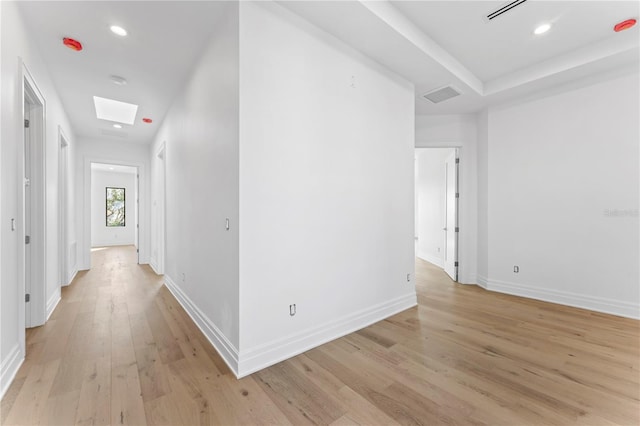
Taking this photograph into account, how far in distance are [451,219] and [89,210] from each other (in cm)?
Answer: 734

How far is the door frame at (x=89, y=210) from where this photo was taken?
5703mm

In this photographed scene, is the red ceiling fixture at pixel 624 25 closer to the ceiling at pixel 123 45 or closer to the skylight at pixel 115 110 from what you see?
the ceiling at pixel 123 45

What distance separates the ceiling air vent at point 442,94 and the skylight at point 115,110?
4.47m

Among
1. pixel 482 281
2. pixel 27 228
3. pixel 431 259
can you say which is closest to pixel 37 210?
pixel 27 228

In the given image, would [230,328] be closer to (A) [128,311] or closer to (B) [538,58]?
(A) [128,311]

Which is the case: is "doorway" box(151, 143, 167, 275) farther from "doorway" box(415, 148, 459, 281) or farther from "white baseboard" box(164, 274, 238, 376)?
"doorway" box(415, 148, 459, 281)

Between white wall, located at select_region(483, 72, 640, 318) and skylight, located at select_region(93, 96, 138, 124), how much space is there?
5847 mm

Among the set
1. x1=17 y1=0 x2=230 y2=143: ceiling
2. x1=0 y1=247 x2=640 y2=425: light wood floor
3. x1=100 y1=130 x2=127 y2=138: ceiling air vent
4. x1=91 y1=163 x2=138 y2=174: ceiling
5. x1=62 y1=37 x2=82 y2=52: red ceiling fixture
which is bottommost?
x1=0 y1=247 x2=640 y2=425: light wood floor

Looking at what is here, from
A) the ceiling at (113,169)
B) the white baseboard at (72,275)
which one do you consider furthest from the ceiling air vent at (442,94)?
the ceiling at (113,169)

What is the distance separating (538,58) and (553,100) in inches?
28.9

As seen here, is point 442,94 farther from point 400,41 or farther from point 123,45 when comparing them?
point 123,45

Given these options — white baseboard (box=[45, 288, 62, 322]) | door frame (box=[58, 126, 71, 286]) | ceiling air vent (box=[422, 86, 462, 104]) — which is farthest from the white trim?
ceiling air vent (box=[422, 86, 462, 104])

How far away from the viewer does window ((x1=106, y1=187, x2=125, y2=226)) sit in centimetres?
995

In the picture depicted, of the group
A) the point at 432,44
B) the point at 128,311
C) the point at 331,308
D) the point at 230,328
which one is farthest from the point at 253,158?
the point at 128,311
